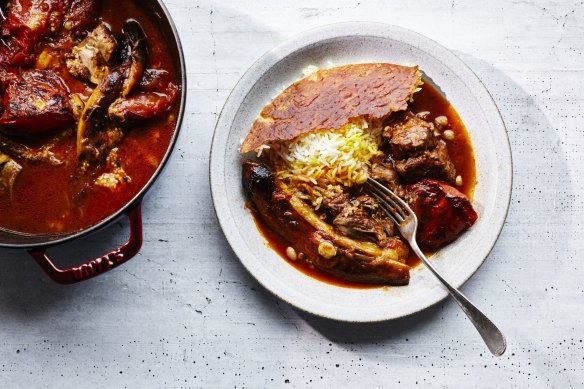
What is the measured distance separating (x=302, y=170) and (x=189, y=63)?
1033 millimetres

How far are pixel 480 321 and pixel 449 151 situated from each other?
105cm

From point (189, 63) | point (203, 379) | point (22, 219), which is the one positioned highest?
point (189, 63)

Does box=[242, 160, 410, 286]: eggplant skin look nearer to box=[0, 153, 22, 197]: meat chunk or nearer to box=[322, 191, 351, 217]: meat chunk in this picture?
box=[322, 191, 351, 217]: meat chunk

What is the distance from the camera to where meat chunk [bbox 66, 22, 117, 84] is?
342 cm

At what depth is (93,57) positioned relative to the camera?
3414 millimetres

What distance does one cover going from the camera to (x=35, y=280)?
3908 mm

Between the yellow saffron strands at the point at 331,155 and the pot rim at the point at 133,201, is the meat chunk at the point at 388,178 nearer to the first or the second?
the yellow saffron strands at the point at 331,155

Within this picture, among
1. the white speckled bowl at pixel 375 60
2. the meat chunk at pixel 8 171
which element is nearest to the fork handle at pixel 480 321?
the white speckled bowl at pixel 375 60

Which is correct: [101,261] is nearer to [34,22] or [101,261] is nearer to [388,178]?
[34,22]

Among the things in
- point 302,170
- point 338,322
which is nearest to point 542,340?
point 338,322

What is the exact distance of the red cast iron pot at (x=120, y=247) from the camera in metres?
3.23

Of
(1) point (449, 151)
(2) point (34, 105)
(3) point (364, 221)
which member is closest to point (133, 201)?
(2) point (34, 105)

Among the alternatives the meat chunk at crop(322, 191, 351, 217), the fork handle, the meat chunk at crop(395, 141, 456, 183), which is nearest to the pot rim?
the meat chunk at crop(322, 191, 351, 217)

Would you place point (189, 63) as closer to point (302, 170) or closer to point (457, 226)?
point (302, 170)
